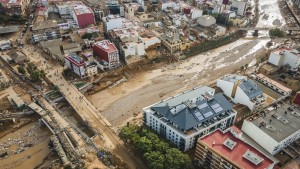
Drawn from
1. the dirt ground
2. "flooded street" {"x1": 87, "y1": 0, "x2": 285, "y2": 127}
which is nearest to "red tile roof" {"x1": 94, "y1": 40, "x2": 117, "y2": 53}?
the dirt ground

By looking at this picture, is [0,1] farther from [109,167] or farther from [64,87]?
[109,167]

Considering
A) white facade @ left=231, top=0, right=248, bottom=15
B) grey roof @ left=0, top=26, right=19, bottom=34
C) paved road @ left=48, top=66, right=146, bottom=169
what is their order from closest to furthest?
paved road @ left=48, top=66, right=146, bottom=169, grey roof @ left=0, top=26, right=19, bottom=34, white facade @ left=231, top=0, right=248, bottom=15

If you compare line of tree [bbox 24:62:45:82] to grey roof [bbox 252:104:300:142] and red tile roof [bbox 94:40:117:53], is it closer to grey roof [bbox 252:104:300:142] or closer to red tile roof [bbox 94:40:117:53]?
red tile roof [bbox 94:40:117:53]

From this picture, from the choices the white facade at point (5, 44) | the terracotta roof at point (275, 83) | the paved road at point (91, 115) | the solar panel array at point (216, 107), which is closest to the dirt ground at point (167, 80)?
the paved road at point (91, 115)

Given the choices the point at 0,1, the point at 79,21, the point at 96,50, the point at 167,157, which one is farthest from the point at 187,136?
the point at 0,1

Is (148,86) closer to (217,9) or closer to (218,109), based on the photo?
(218,109)

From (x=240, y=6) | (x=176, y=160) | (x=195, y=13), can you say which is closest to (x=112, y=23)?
(x=195, y=13)

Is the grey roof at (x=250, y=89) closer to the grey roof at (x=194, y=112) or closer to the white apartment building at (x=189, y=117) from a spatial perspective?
the white apartment building at (x=189, y=117)

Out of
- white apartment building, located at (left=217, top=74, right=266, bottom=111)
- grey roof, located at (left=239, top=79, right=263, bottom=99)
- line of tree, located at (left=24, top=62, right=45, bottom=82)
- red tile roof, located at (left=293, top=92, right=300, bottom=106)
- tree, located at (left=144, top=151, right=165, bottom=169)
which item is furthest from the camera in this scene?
line of tree, located at (left=24, top=62, right=45, bottom=82)
